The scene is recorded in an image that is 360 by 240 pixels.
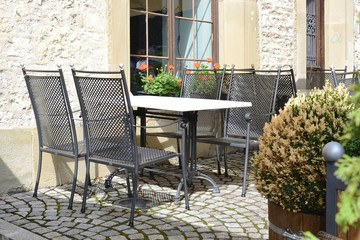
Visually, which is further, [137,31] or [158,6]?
[158,6]

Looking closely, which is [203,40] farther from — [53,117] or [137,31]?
[53,117]

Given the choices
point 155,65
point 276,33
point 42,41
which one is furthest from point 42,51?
point 276,33

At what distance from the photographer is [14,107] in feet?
15.4

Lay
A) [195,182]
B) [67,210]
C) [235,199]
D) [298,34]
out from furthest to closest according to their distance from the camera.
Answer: [298,34], [195,182], [235,199], [67,210]

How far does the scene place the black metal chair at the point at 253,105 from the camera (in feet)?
16.2

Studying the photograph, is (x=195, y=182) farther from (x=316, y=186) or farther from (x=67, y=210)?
(x=316, y=186)

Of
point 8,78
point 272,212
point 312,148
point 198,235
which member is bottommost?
point 198,235

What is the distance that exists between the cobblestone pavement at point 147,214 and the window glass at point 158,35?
7.06ft

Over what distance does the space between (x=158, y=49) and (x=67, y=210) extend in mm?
3102

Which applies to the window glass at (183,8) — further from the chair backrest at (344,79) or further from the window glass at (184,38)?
the chair backrest at (344,79)

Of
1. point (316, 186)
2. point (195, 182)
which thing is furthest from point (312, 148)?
point (195, 182)

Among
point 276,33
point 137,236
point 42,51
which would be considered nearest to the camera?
point 137,236

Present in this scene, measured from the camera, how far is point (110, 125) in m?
3.67

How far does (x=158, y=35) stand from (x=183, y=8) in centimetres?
66
